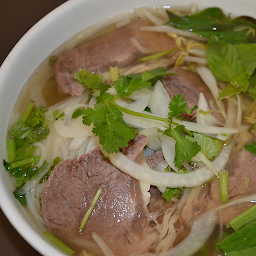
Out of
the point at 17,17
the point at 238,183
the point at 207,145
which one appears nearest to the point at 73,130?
the point at 207,145

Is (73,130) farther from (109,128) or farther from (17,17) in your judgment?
(17,17)

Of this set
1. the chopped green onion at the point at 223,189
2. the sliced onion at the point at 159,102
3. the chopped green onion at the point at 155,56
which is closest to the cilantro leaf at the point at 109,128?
the sliced onion at the point at 159,102

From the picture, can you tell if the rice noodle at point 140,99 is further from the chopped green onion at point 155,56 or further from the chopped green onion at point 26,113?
the chopped green onion at point 26,113

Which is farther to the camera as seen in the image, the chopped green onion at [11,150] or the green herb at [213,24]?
the green herb at [213,24]

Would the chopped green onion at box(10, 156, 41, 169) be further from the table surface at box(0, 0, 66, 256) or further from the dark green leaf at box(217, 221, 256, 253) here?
the dark green leaf at box(217, 221, 256, 253)

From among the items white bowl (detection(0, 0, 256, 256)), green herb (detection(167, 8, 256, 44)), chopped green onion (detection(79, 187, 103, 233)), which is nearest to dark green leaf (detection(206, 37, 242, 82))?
green herb (detection(167, 8, 256, 44))
